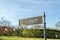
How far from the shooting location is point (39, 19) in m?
10.5

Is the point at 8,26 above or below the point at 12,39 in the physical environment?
above

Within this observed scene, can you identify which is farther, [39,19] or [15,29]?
[15,29]

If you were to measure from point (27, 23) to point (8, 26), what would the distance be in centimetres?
338

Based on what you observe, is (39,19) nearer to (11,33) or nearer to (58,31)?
(58,31)

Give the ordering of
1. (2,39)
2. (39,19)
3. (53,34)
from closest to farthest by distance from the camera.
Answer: (39,19) < (53,34) < (2,39)

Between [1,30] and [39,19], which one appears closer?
[39,19]

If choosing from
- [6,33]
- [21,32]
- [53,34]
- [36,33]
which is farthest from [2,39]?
[53,34]

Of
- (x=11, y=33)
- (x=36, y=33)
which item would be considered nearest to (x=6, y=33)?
(x=11, y=33)

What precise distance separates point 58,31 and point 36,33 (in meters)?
1.77

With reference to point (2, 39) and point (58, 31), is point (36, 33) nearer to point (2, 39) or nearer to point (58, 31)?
point (58, 31)

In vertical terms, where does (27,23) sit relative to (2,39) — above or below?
above

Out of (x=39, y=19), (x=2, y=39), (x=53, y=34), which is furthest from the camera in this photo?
(x=2, y=39)

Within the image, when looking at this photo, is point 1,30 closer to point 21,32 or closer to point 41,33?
point 21,32

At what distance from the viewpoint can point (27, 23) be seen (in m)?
11.1
